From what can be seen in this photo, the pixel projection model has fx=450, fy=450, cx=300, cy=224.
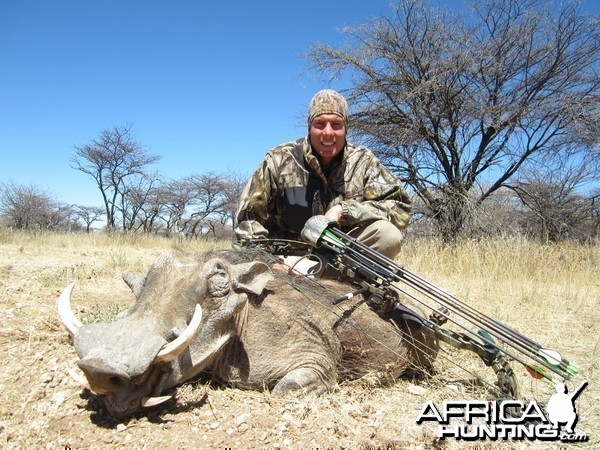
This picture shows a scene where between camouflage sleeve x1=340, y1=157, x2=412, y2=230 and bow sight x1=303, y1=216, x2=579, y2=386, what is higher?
camouflage sleeve x1=340, y1=157, x2=412, y2=230

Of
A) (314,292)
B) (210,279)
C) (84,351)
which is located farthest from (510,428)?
(84,351)

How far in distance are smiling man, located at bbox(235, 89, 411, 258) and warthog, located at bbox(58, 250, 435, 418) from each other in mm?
772

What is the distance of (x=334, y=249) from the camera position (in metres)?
2.48

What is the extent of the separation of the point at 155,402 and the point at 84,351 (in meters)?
0.34

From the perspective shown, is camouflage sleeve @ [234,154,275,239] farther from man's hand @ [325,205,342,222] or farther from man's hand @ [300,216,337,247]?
man's hand @ [300,216,337,247]

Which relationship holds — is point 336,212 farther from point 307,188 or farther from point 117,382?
point 117,382

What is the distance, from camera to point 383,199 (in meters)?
3.32

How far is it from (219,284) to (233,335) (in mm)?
295

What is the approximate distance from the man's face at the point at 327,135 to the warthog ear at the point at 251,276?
1266 millimetres

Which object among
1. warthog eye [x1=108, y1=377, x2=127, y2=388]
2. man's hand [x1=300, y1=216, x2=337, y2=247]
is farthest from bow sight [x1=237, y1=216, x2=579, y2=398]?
warthog eye [x1=108, y1=377, x2=127, y2=388]

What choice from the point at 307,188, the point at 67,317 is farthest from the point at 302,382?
the point at 307,188

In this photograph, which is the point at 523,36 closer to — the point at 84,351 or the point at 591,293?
the point at 591,293

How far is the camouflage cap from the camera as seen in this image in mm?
Result: 3271

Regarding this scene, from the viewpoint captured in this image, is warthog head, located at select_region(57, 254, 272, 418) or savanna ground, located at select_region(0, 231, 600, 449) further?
savanna ground, located at select_region(0, 231, 600, 449)
